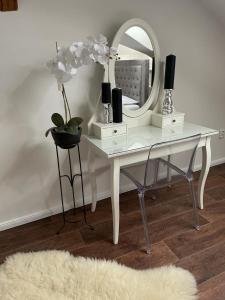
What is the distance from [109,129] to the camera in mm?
1897

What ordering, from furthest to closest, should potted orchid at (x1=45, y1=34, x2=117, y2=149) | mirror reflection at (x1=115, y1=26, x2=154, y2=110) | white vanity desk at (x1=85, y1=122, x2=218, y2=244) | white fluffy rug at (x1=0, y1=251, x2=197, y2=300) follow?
mirror reflection at (x1=115, y1=26, x2=154, y2=110)
white vanity desk at (x1=85, y1=122, x2=218, y2=244)
potted orchid at (x1=45, y1=34, x2=117, y2=149)
white fluffy rug at (x1=0, y1=251, x2=197, y2=300)

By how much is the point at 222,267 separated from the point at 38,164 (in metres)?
1.46

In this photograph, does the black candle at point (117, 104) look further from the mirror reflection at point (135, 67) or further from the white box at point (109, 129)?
the mirror reflection at point (135, 67)

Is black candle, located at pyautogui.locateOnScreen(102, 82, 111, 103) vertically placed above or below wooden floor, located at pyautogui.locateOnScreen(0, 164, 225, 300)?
above

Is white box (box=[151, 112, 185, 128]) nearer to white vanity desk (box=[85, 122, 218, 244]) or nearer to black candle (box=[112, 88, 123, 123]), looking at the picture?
white vanity desk (box=[85, 122, 218, 244])

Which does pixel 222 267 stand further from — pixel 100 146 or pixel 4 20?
pixel 4 20

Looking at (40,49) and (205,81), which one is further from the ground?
(40,49)

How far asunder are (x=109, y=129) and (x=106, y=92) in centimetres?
27

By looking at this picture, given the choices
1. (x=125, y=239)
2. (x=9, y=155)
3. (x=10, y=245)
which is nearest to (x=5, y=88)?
(x=9, y=155)

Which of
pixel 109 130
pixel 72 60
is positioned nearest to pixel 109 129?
pixel 109 130

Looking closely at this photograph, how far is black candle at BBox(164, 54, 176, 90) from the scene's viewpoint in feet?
6.73

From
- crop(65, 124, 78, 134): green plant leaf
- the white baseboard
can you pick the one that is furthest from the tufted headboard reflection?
the white baseboard

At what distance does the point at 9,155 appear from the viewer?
6.24ft

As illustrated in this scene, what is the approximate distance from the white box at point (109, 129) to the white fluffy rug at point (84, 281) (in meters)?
0.86
